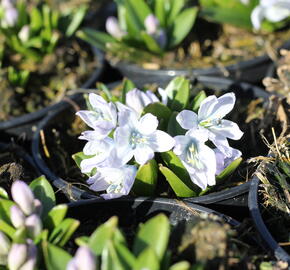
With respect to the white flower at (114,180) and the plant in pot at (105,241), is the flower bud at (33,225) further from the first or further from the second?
the white flower at (114,180)

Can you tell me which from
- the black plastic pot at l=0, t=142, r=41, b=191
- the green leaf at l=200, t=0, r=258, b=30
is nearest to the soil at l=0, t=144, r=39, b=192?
the black plastic pot at l=0, t=142, r=41, b=191

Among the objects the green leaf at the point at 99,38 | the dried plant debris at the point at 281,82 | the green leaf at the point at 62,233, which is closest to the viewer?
the green leaf at the point at 62,233

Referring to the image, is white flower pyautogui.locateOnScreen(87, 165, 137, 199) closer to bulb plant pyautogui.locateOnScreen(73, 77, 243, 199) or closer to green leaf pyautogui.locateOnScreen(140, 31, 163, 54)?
bulb plant pyautogui.locateOnScreen(73, 77, 243, 199)

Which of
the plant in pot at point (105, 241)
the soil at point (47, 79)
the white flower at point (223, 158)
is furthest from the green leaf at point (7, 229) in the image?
the soil at point (47, 79)

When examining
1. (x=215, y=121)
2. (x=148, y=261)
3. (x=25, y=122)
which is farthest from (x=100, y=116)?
(x=25, y=122)

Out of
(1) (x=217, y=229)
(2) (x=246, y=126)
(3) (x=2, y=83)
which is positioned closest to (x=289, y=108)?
(2) (x=246, y=126)

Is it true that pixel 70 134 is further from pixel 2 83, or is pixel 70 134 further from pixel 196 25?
pixel 196 25
